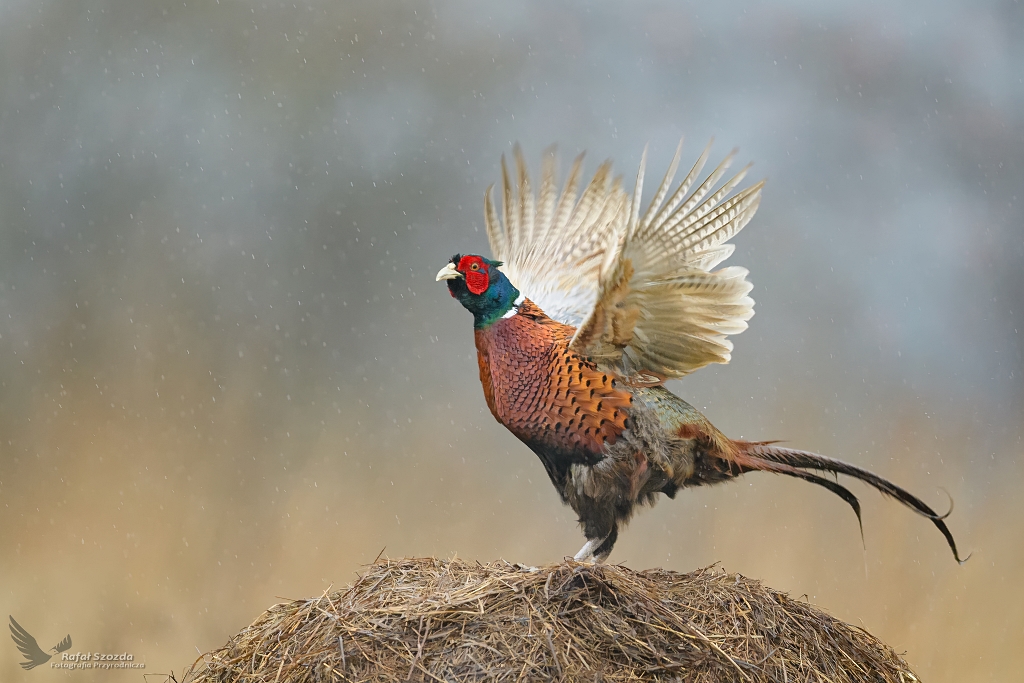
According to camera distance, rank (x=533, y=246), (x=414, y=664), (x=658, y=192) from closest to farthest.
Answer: (x=414, y=664) < (x=658, y=192) < (x=533, y=246)

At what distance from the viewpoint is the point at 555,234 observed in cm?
485

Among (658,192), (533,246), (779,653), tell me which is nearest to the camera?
(779,653)

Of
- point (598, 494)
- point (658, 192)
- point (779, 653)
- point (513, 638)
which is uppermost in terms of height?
point (658, 192)

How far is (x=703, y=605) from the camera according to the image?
136 inches

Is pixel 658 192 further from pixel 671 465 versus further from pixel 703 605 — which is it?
pixel 703 605

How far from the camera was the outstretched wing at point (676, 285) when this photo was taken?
400 cm

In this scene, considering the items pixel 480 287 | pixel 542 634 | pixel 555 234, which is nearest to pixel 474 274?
pixel 480 287

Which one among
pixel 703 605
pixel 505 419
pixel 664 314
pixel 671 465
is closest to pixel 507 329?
pixel 505 419

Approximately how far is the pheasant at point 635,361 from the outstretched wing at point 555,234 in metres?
0.46

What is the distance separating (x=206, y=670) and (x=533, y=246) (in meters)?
2.71

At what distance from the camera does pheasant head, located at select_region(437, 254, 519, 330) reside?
13.7 feet

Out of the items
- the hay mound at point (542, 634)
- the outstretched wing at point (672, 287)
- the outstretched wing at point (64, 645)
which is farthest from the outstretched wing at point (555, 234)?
the outstretched wing at point (64, 645)

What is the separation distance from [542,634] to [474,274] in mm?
1795

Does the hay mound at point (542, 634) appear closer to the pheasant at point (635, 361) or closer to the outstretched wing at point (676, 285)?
the pheasant at point (635, 361)
